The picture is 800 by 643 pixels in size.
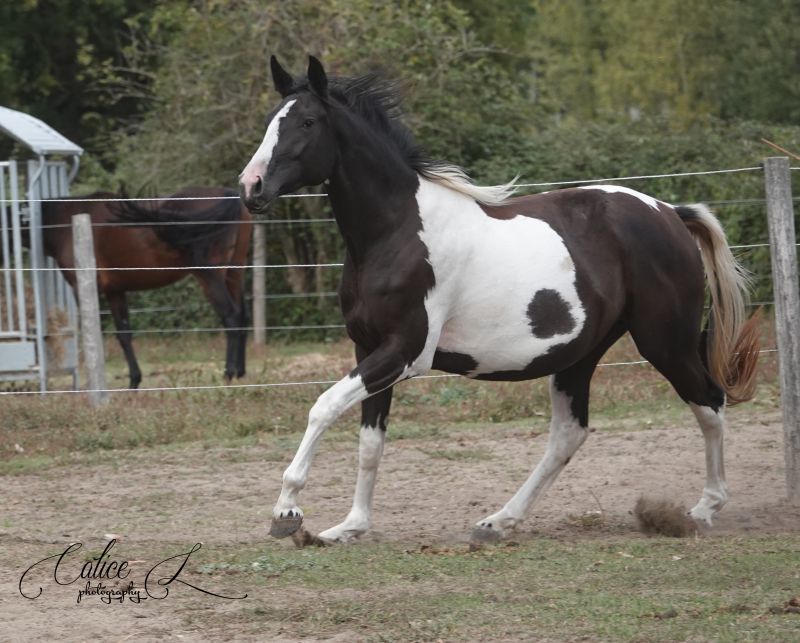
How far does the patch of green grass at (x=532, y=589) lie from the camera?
4.29 m

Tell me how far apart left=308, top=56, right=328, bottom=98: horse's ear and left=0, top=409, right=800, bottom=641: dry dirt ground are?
2.17 meters

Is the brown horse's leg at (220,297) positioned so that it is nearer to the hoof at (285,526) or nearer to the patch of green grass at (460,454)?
the patch of green grass at (460,454)

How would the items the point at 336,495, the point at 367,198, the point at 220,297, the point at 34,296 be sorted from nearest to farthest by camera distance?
the point at 367,198 → the point at 336,495 → the point at 34,296 → the point at 220,297

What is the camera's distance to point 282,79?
5691 mm

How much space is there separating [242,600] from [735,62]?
21.2 metres

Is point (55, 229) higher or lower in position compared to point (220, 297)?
higher

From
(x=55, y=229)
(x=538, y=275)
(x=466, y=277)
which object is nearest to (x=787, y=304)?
(x=538, y=275)

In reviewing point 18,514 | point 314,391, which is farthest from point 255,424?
point 18,514

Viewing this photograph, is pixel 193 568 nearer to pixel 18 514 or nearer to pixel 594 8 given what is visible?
pixel 18 514

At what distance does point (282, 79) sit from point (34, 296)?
6.11 m

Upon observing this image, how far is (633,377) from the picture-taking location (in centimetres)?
1086

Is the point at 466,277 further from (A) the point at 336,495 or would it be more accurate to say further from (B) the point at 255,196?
(A) the point at 336,495

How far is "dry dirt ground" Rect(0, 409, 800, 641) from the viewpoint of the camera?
196 inches

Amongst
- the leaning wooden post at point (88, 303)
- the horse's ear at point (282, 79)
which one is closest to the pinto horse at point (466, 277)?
the horse's ear at point (282, 79)
